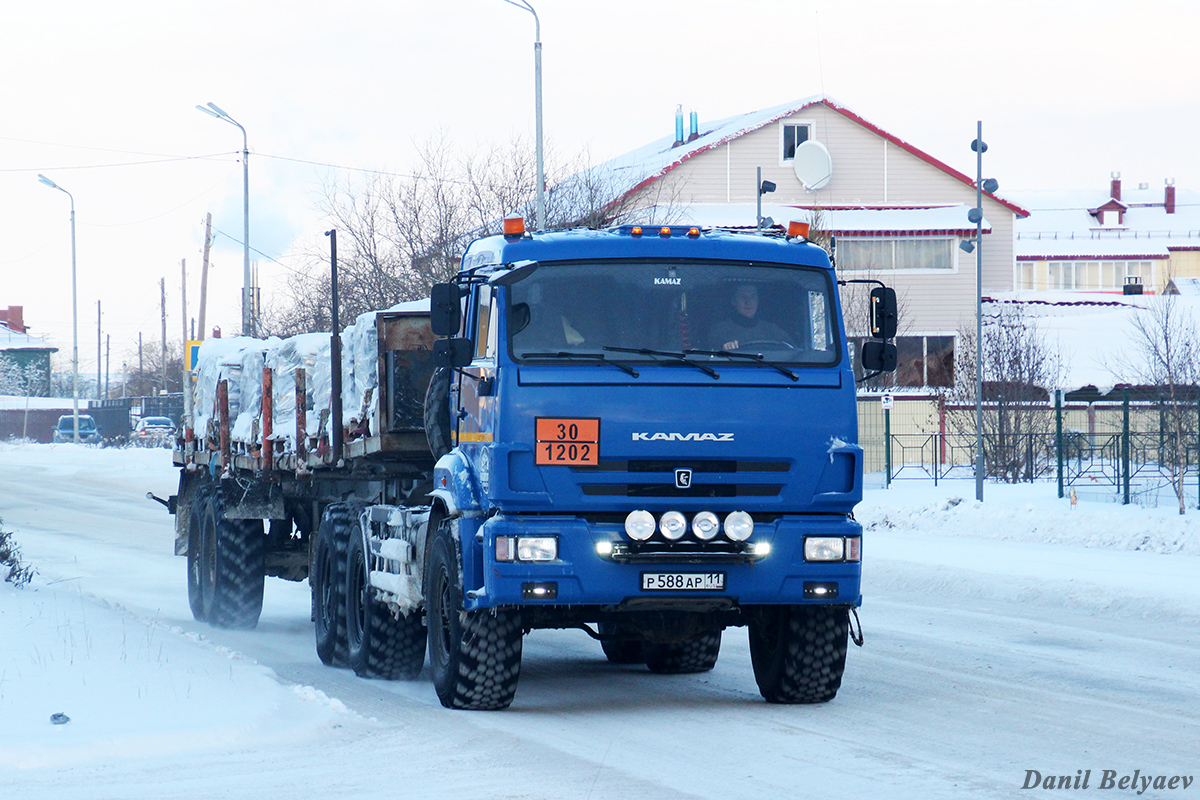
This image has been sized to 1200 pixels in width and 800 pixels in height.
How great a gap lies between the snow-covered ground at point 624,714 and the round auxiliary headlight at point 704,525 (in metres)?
1.04

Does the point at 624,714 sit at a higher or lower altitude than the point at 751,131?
lower

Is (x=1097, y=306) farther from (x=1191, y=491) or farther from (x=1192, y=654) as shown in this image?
(x=1192, y=654)

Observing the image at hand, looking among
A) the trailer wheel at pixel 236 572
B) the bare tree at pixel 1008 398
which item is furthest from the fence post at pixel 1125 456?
the trailer wheel at pixel 236 572

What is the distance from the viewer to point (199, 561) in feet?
49.2

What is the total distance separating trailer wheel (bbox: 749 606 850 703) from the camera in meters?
8.84

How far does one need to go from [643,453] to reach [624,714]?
1.68m

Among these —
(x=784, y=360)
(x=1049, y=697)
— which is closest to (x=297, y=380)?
(x=784, y=360)

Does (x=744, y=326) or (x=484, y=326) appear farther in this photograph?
(x=484, y=326)

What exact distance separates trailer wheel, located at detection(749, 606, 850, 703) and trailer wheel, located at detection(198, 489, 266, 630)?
6.34 m

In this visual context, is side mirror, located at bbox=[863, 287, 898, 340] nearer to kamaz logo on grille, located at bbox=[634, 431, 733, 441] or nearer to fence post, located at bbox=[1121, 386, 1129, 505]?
kamaz logo on grille, located at bbox=[634, 431, 733, 441]

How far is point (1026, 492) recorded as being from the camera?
26.7 metres

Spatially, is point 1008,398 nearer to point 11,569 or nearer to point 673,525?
point 11,569

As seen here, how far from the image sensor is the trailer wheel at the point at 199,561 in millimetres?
14625

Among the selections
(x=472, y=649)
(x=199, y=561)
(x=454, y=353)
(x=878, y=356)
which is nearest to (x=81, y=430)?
(x=199, y=561)
